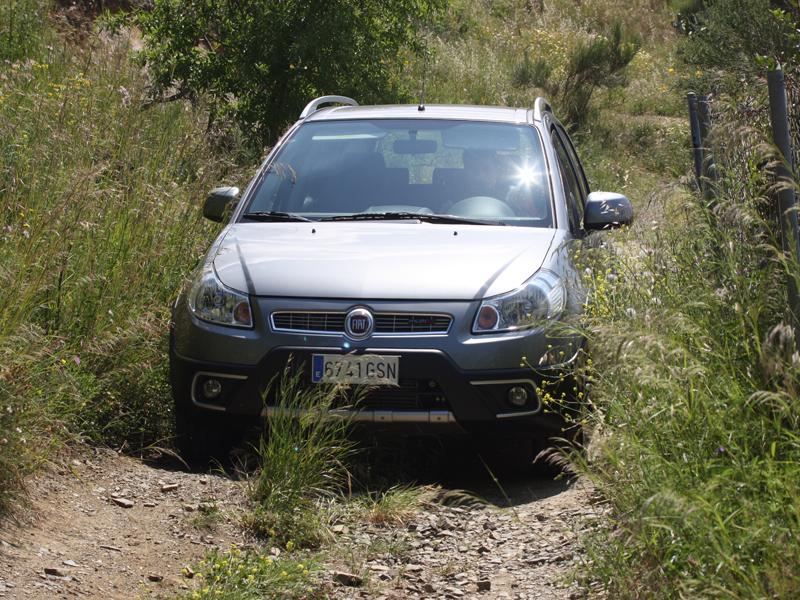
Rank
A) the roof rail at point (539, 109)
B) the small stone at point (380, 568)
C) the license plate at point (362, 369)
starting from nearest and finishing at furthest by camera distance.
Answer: the small stone at point (380, 568) → the license plate at point (362, 369) → the roof rail at point (539, 109)

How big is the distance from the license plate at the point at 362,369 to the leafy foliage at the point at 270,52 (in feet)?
19.1

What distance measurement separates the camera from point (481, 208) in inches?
254

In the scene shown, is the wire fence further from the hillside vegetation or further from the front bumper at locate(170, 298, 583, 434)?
the front bumper at locate(170, 298, 583, 434)

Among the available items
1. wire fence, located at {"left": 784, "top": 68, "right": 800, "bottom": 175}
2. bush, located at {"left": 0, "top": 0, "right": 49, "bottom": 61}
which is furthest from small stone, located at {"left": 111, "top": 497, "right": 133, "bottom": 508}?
bush, located at {"left": 0, "top": 0, "right": 49, "bottom": 61}

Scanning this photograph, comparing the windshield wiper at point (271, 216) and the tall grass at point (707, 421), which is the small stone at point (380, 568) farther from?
the windshield wiper at point (271, 216)

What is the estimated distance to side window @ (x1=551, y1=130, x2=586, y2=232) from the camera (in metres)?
6.62

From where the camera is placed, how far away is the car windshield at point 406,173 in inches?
256

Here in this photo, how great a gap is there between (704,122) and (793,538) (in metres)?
3.38

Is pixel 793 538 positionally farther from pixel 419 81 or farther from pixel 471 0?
pixel 471 0

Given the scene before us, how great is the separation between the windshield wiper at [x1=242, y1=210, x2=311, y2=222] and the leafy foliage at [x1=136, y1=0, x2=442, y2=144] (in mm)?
4411

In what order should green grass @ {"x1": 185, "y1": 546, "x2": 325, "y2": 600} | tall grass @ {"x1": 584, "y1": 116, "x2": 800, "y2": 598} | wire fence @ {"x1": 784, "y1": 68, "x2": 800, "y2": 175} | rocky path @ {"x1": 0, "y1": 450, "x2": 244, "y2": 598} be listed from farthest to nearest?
wire fence @ {"x1": 784, "y1": 68, "x2": 800, "y2": 175} → rocky path @ {"x1": 0, "y1": 450, "x2": 244, "y2": 598} → green grass @ {"x1": 185, "y1": 546, "x2": 325, "y2": 600} → tall grass @ {"x1": 584, "y1": 116, "x2": 800, "y2": 598}

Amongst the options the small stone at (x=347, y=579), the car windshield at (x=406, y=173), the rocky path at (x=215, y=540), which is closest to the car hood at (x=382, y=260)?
the car windshield at (x=406, y=173)

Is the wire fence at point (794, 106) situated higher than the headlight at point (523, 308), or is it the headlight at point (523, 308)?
the wire fence at point (794, 106)

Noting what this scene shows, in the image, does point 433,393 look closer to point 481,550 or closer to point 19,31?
point 481,550
